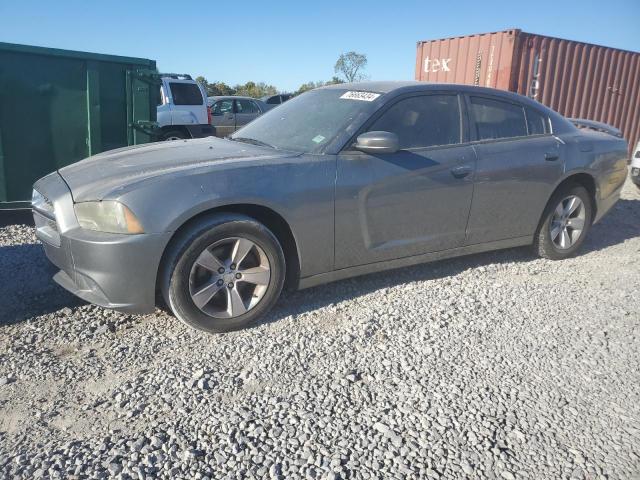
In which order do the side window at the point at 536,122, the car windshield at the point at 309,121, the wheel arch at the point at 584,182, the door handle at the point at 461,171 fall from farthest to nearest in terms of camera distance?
the wheel arch at the point at 584,182
the side window at the point at 536,122
the door handle at the point at 461,171
the car windshield at the point at 309,121

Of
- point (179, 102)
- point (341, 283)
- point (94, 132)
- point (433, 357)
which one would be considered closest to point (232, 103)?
point (179, 102)

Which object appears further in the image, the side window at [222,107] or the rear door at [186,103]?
the side window at [222,107]

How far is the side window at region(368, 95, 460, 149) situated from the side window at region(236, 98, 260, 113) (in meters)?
12.3

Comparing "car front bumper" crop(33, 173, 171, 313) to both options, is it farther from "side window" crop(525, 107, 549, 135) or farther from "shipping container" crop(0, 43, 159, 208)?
"side window" crop(525, 107, 549, 135)

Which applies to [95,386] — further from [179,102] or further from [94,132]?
[179,102]

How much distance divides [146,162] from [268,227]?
90 cm

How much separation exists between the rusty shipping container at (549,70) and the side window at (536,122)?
5585 mm

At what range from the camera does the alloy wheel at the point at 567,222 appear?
4.82 meters

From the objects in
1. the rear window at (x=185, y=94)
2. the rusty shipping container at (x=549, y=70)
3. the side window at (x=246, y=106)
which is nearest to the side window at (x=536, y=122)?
the rusty shipping container at (x=549, y=70)

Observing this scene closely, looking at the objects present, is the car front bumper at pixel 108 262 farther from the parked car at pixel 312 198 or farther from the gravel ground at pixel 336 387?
the gravel ground at pixel 336 387

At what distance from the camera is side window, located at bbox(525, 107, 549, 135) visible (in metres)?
4.62

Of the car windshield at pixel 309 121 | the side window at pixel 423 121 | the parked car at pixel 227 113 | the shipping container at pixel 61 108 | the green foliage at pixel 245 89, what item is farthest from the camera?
the green foliage at pixel 245 89

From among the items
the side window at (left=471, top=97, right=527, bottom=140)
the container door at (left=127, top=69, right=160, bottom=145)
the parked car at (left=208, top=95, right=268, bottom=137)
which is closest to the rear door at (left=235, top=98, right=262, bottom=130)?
the parked car at (left=208, top=95, right=268, bottom=137)

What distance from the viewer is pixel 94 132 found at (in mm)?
5828
